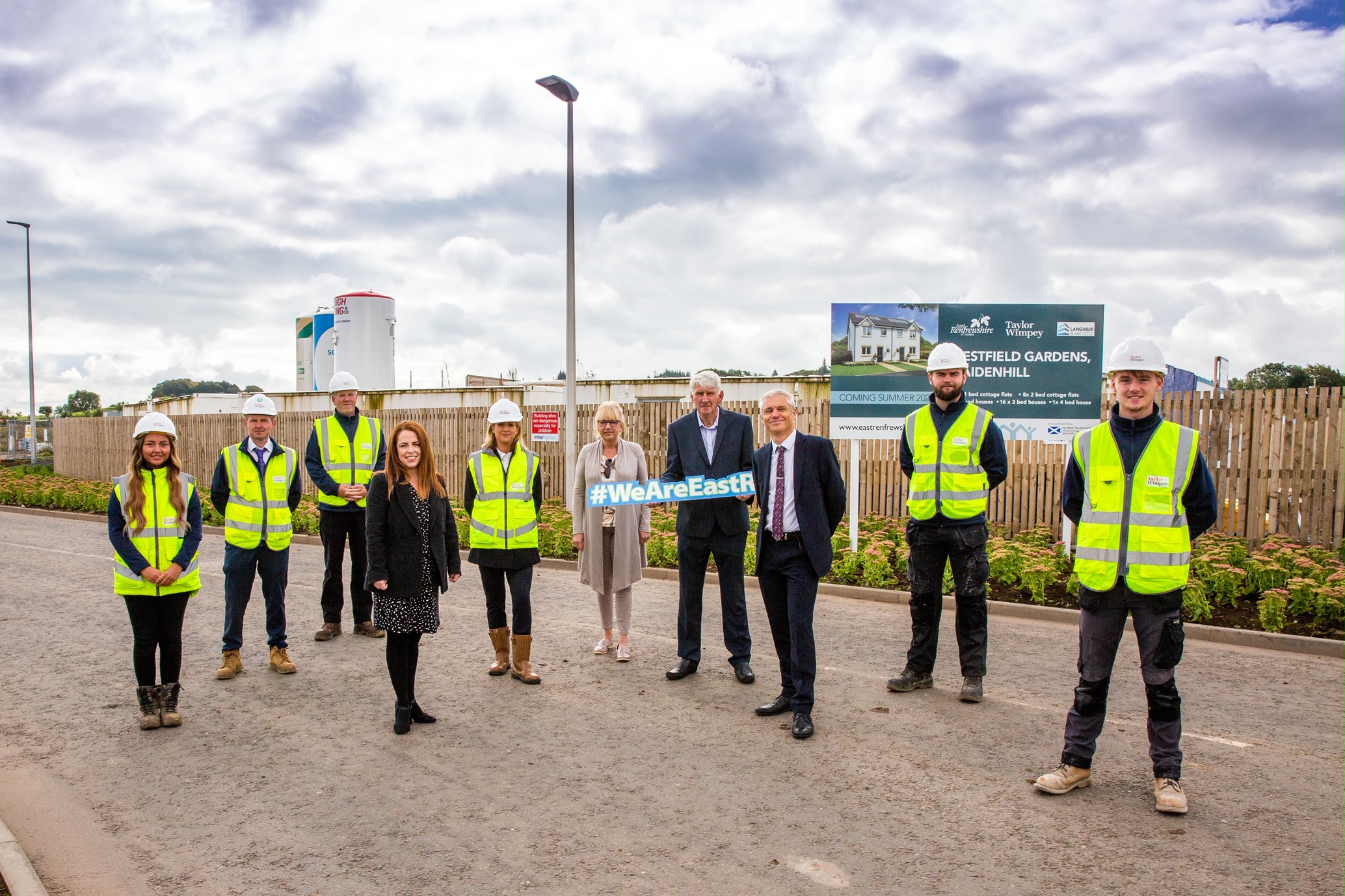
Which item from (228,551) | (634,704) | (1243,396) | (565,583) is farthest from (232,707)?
(1243,396)

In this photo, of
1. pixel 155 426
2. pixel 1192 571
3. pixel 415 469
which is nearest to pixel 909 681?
pixel 415 469

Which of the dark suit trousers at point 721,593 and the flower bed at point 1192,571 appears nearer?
the dark suit trousers at point 721,593

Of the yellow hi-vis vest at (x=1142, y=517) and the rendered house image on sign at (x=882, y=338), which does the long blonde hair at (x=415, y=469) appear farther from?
the rendered house image on sign at (x=882, y=338)

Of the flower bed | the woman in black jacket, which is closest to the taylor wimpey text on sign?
the woman in black jacket

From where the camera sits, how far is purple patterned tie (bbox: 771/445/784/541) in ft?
18.4

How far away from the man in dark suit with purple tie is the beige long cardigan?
1507mm

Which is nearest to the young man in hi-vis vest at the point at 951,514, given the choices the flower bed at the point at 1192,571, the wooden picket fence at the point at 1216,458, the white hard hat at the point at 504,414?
the flower bed at the point at 1192,571

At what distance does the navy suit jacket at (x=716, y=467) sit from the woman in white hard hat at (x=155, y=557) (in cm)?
312

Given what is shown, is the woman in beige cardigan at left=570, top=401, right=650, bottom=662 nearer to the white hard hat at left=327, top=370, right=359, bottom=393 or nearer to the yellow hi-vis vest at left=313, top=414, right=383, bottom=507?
the yellow hi-vis vest at left=313, top=414, right=383, bottom=507

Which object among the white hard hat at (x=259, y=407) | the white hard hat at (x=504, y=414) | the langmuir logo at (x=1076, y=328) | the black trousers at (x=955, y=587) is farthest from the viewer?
the langmuir logo at (x=1076, y=328)

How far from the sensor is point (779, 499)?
18.5ft

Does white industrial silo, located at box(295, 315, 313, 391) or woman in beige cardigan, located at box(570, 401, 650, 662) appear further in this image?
white industrial silo, located at box(295, 315, 313, 391)

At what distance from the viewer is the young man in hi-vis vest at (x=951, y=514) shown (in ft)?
19.8

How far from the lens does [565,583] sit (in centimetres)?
1092
